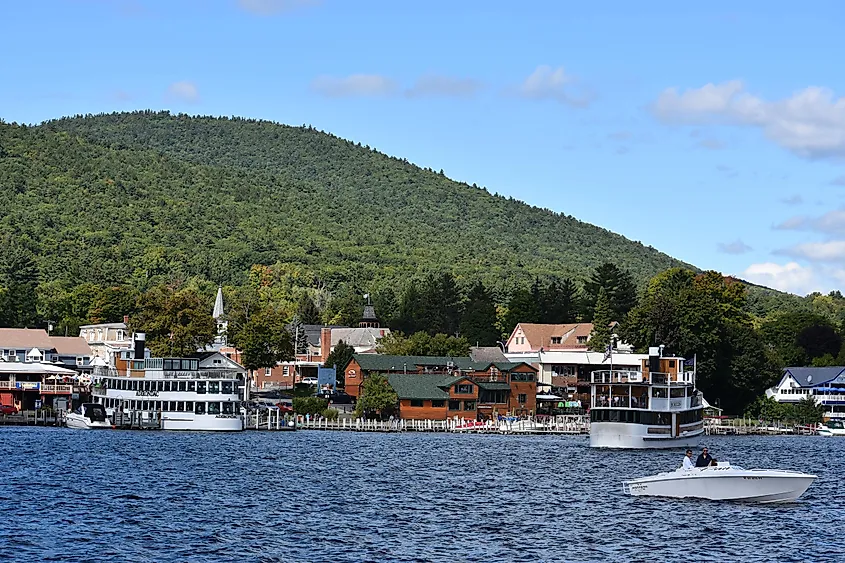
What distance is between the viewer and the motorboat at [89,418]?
407 ft

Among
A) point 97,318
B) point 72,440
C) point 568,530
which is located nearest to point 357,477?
point 568,530

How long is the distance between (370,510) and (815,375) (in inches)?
4900

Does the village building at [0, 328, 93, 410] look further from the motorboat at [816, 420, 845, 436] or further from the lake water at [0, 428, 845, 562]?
the motorboat at [816, 420, 845, 436]

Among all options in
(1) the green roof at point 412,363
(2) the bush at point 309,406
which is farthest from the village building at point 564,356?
(2) the bush at point 309,406

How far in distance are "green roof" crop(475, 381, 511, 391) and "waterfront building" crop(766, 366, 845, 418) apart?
42979mm

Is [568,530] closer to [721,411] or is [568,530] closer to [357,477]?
[357,477]

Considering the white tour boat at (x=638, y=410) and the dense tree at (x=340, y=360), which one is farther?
the dense tree at (x=340, y=360)

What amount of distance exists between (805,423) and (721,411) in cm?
1374

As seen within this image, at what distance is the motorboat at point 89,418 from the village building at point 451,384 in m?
31.7

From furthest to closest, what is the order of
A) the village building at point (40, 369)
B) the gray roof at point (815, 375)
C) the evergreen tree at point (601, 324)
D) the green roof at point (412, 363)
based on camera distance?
the evergreen tree at point (601, 324)
the gray roof at point (815, 375)
the green roof at point (412, 363)
the village building at point (40, 369)

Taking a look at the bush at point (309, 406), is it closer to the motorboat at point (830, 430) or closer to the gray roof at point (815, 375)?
the motorboat at point (830, 430)

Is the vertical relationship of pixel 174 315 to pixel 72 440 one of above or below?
above

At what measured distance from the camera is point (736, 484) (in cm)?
6334

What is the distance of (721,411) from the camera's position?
153 meters
